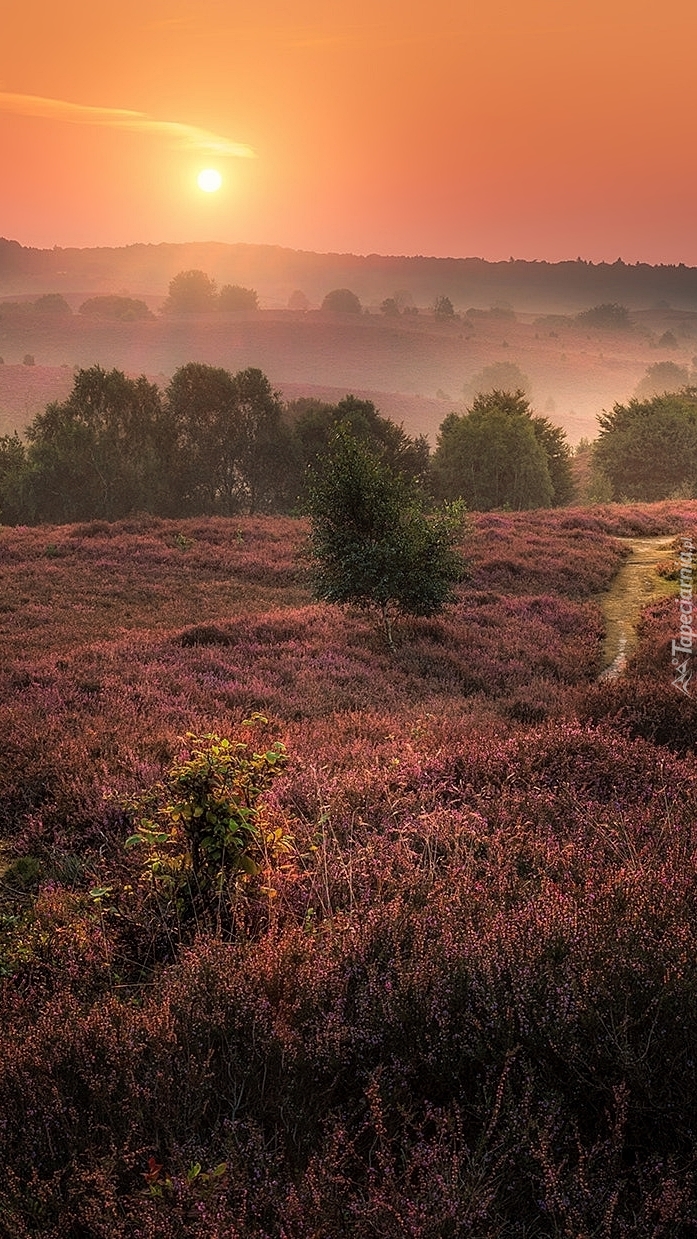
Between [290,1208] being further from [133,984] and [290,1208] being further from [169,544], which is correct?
[169,544]

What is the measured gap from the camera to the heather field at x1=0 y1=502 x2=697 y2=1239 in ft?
7.97

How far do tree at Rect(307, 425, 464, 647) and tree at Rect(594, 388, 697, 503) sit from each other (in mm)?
55439

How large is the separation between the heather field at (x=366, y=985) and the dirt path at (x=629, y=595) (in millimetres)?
5496

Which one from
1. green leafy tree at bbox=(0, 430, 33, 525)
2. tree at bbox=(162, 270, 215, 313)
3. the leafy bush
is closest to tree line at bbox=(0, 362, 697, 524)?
green leafy tree at bbox=(0, 430, 33, 525)

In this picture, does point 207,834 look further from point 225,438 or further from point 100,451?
point 225,438

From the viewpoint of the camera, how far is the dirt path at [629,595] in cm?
1543

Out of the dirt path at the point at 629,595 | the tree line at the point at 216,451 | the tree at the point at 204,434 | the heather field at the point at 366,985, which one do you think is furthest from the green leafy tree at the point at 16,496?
the heather field at the point at 366,985

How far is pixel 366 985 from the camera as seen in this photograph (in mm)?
3426

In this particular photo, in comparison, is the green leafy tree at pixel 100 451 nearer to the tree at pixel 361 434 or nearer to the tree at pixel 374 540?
the tree at pixel 361 434

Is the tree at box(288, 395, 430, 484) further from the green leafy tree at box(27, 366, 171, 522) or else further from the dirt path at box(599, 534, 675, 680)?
the dirt path at box(599, 534, 675, 680)

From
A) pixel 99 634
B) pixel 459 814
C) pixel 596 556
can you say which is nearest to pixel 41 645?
pixel 99 634

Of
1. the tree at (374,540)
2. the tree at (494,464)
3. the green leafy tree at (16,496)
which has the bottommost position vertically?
the tree at (374,540)

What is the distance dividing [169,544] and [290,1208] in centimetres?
3023

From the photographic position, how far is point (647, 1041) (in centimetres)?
286
